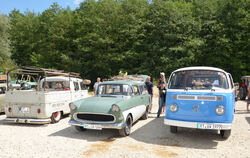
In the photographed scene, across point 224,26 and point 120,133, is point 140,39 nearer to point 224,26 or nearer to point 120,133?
point 224,26

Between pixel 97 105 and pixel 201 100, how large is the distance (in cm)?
307

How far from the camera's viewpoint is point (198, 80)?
668 centimetres

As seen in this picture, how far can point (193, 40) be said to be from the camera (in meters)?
28.1

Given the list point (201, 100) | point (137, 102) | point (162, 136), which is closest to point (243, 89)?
point (137, 102)

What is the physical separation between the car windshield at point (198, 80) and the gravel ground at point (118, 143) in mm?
1643

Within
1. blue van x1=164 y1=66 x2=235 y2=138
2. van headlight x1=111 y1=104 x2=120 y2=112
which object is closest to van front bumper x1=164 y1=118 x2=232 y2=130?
blue van x1=164 y1=66 x2=235 y2=138

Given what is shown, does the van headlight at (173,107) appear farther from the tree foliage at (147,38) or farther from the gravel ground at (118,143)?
the tree foliage at (147,38)

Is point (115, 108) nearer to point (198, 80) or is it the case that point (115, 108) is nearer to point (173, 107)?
point (173, 107)

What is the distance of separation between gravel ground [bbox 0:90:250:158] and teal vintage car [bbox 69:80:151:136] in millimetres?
456

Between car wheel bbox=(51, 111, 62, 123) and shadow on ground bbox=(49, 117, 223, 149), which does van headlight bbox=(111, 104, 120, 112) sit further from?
car wheel bbox=(51, 111, 62, 123)

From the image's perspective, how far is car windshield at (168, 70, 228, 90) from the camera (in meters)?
6.42

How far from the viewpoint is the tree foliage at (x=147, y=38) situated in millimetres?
27828

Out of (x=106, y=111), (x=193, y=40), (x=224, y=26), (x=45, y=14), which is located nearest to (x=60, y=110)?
(x=106, y=111)

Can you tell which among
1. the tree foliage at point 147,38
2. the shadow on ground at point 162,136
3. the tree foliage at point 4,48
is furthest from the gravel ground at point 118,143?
the tree foliage at point 4,48
